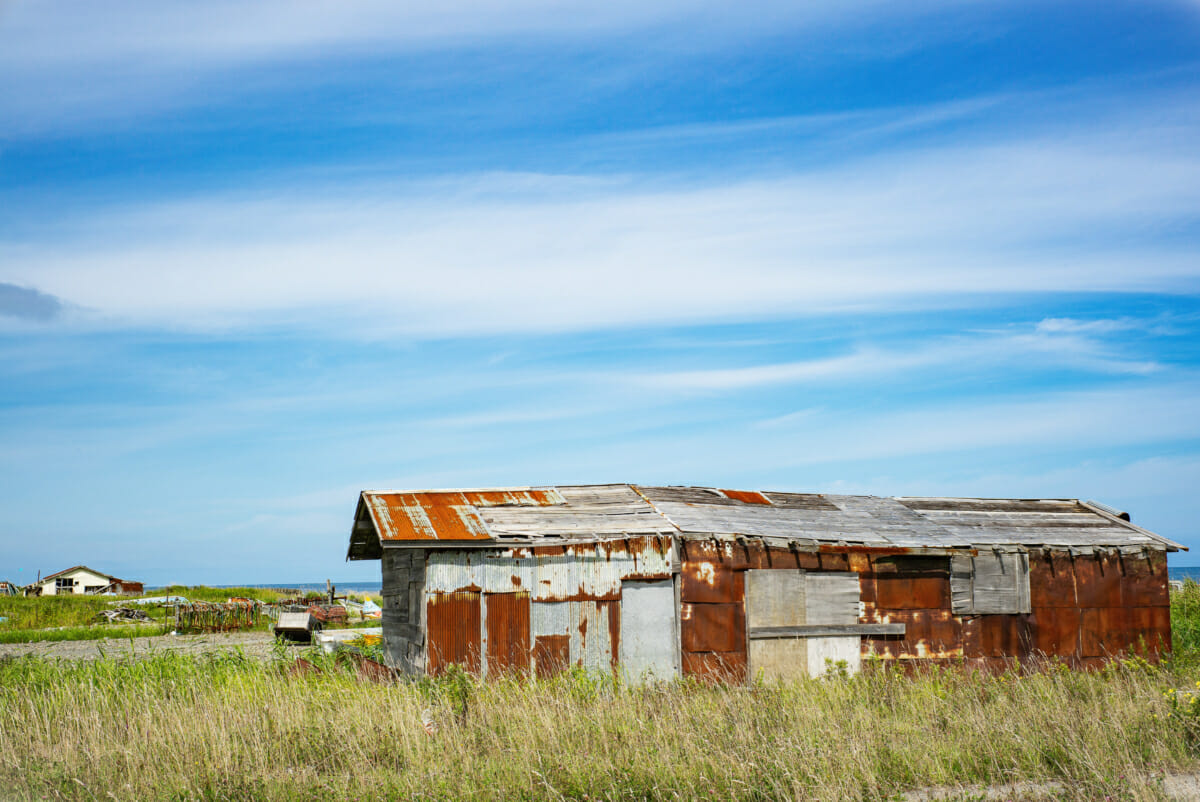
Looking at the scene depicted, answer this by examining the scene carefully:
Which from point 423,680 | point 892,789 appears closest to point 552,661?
point 423,680

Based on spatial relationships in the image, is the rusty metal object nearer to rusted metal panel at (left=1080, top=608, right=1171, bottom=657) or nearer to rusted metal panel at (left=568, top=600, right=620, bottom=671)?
rusted metal panel at (left=568, top=600, right=620, bottom=671)

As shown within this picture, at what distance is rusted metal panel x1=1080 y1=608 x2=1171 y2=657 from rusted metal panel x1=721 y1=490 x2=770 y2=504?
241 inches

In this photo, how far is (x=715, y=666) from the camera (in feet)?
47.2

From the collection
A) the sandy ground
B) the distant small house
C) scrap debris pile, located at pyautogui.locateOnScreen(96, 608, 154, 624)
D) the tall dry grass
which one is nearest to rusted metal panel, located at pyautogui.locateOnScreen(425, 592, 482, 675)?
the tall dry grass

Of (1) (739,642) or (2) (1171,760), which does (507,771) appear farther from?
(1) (739,642)

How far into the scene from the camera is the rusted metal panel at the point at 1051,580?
16.7m

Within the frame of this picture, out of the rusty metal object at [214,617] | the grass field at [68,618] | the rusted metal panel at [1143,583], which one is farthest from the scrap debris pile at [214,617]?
the rusted metal panel at [1143,583]

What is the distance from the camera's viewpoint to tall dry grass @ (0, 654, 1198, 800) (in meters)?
7.77

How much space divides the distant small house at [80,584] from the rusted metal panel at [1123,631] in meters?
66.9

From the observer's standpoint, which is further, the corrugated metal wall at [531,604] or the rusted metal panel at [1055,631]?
the rusted metal panel at [1055,631]

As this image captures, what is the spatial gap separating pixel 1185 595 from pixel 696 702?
67.3ft

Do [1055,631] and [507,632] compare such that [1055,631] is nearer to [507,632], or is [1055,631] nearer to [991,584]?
[991,584]

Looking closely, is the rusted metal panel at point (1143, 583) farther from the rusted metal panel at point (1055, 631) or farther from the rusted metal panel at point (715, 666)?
the rusted metal panel at point (715, 666)

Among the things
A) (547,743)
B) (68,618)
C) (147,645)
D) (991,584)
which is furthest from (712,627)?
(68,618)
